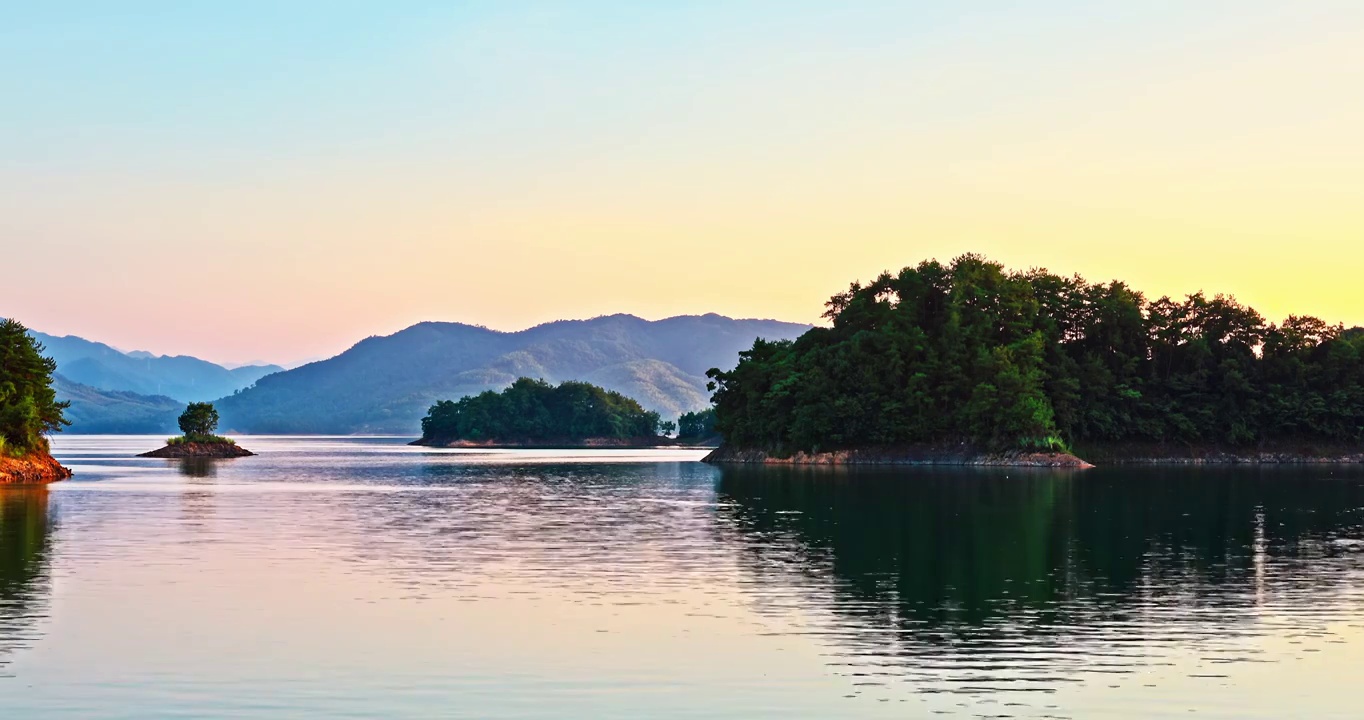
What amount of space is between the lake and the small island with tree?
400 ft

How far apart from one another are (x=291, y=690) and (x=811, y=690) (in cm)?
893

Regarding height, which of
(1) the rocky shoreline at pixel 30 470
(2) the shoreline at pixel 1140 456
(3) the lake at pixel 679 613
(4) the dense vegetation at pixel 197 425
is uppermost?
(4) the dense vegetation at pixel 197 425

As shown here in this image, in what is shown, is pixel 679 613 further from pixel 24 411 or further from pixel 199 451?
pixel 199 451

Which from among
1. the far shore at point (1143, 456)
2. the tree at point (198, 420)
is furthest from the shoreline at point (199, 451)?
the far shore at point (1143, 456)

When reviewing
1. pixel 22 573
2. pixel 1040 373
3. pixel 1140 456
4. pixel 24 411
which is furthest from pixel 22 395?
pixel 1140 456

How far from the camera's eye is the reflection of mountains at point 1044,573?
2812 centimetres

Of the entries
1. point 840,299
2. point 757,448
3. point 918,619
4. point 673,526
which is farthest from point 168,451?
point 918,619

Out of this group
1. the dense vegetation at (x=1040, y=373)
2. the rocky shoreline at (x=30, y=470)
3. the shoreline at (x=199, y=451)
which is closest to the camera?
the rocky shoreline at (x=30, y=470)

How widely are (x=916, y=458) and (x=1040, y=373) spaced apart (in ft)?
55.6

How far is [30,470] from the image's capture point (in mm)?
108812

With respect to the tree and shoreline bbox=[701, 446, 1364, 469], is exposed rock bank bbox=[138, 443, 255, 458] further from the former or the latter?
shoreline bbox=[701, 446, 1364, 469]

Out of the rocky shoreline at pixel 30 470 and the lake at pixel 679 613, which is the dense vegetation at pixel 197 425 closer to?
the rocky shoreline at pixel 30 470

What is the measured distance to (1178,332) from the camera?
168375 millimetres

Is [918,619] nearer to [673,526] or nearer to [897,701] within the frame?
[897,701]
